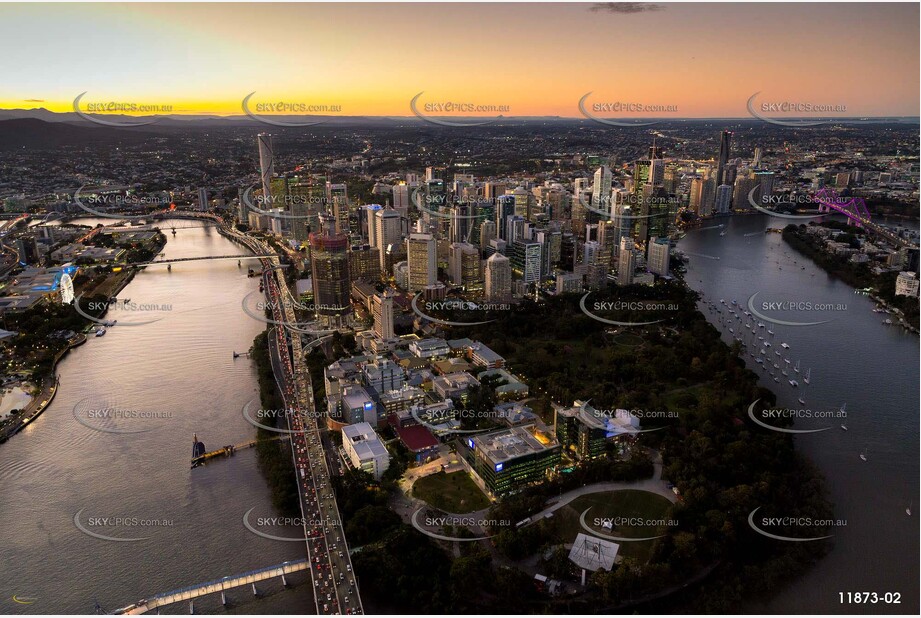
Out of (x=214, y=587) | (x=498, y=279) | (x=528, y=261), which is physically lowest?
(x=214, y=587)

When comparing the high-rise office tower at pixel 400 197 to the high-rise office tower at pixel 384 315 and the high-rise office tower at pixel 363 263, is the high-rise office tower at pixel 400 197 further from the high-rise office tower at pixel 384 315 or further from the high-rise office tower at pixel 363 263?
the high-rise office tower at pixel 384 315

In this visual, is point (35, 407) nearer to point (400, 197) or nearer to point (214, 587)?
point (214, 587)

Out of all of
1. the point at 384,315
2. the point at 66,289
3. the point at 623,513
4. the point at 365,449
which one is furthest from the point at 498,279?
the point at 66,289

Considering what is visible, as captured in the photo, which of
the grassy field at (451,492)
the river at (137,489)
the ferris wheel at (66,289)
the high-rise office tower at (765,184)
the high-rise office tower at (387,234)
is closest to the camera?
the river at (137,489)

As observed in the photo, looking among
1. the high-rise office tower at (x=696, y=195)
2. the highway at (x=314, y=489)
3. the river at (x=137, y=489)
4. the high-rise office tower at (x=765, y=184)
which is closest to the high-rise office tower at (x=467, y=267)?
the highway at (x=314, y=489)

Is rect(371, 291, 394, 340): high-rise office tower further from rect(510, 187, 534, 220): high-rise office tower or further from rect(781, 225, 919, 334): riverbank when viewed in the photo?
rect(781, 225, 919, 334): riverbank

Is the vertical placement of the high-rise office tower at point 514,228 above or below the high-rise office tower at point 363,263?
above

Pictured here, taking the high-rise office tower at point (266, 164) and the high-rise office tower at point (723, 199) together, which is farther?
the high-rise office tower at point (723, 199)
